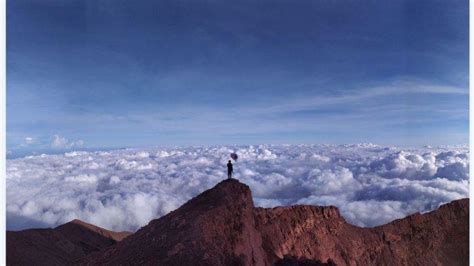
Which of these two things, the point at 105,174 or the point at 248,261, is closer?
the point at 248,261

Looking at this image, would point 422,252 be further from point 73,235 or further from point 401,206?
point 73,235

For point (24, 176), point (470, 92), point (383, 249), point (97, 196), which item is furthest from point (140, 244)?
point (97, 196)

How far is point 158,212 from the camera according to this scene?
120812 mm

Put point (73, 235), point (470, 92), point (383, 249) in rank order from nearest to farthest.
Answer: point (470, 92) < point (383, 249) < point (73, 235)

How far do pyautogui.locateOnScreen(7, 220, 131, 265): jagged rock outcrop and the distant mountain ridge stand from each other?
0.33 metres

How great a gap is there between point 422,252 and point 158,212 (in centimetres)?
7476

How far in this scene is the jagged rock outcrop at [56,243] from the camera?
202ft

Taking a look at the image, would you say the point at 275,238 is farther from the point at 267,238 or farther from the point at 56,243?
the point at 56,243

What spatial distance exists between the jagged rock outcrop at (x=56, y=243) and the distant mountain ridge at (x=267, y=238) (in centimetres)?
33

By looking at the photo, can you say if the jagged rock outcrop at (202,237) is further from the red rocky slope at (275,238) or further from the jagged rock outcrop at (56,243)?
the jagged rock outcrop at (56,243)

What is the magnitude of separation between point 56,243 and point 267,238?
5082 cm

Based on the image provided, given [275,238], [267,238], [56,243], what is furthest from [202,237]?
[56,243]

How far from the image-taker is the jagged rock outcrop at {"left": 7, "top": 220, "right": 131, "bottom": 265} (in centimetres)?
6162

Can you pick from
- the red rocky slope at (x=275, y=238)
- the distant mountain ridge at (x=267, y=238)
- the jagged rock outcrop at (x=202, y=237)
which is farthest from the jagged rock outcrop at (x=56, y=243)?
the jagged rock outcrop at (x=202, y=237)
